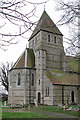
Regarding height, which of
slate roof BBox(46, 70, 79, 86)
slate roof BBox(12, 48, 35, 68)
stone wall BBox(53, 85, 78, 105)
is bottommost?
stone wall BBox(53, 85, 78, 105)

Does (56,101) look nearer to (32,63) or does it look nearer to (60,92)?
(60,92)

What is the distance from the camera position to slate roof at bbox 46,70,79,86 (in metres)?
23.6

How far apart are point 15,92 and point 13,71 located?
12.7 ft

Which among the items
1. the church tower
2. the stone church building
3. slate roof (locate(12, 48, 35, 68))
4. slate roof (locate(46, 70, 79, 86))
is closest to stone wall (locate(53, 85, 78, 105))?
the stone church building

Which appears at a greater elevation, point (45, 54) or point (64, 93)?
point (45, 54)

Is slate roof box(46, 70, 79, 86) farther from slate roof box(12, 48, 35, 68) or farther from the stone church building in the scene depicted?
slate roof box(12, 48, 35, 68)

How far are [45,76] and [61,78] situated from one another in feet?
9.54

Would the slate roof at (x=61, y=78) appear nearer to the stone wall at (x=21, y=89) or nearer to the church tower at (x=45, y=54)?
the church tower at (x=45, y=54)

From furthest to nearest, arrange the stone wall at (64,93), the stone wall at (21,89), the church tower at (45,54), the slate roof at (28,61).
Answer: the slate roof at (28,61), the church tower at (45,54), the stone wall at (21,89), the stone wall at (64,93)

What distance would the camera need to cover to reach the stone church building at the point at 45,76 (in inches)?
914

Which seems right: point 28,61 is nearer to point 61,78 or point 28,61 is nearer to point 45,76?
point 45,76

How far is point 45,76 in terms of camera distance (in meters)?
24.3

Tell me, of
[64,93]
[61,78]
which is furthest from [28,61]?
[64,93]

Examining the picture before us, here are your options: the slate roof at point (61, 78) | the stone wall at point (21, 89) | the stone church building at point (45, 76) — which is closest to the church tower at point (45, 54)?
the stone church building at point (45, 76)
